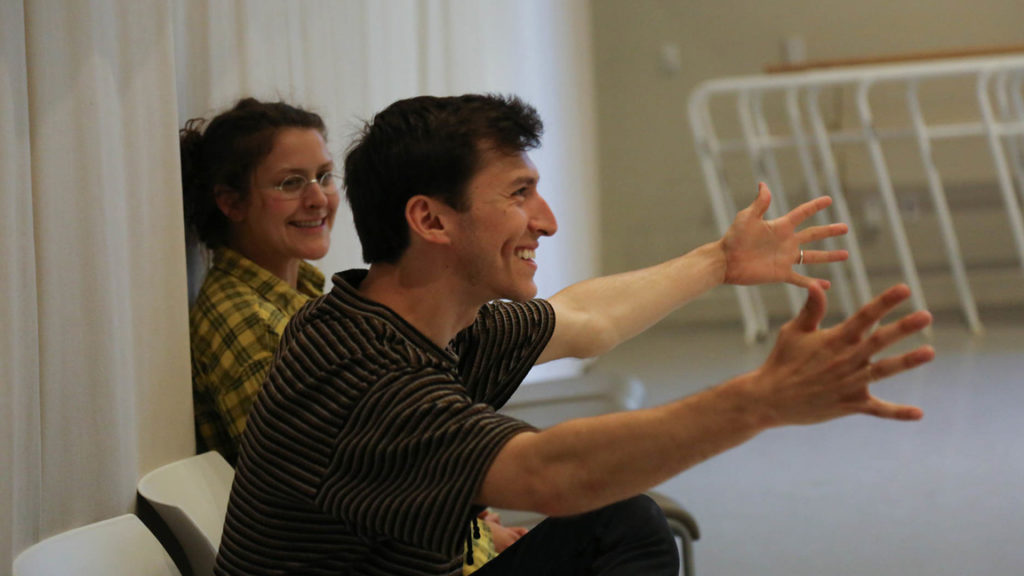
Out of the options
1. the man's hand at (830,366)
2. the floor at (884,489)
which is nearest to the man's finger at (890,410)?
the man's hand at (830,366)

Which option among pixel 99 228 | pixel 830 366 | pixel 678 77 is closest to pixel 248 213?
pixel 99 228

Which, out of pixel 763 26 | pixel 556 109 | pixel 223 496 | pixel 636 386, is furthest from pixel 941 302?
pixel 223 496

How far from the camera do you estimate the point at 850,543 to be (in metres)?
2.19

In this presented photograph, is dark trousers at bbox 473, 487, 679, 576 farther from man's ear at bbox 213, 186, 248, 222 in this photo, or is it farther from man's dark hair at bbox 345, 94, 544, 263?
man's ear at bbox 213, 186, 248, 222

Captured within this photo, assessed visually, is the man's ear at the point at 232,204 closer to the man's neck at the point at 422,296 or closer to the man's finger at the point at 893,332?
the man's neck at the point at 422,296

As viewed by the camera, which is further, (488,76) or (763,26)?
(763,26)

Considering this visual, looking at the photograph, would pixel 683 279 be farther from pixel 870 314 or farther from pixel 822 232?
Result: pixel 870 314

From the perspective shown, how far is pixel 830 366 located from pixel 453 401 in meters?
0.34

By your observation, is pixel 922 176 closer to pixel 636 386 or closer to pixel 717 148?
pixel 717 148

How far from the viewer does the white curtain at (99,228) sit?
1210mm

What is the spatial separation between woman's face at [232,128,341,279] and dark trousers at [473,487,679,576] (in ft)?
2.35

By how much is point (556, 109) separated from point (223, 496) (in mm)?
2965

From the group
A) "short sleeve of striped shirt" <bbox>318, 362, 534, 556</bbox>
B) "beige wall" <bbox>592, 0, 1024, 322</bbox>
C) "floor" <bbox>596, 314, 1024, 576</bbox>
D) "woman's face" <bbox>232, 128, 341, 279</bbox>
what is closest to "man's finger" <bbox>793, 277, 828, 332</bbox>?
"short sleeve of striped shirt" <bbox>318, 362, 534, 556</bbox>

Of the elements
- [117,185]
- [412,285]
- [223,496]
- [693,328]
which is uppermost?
[117,185]
